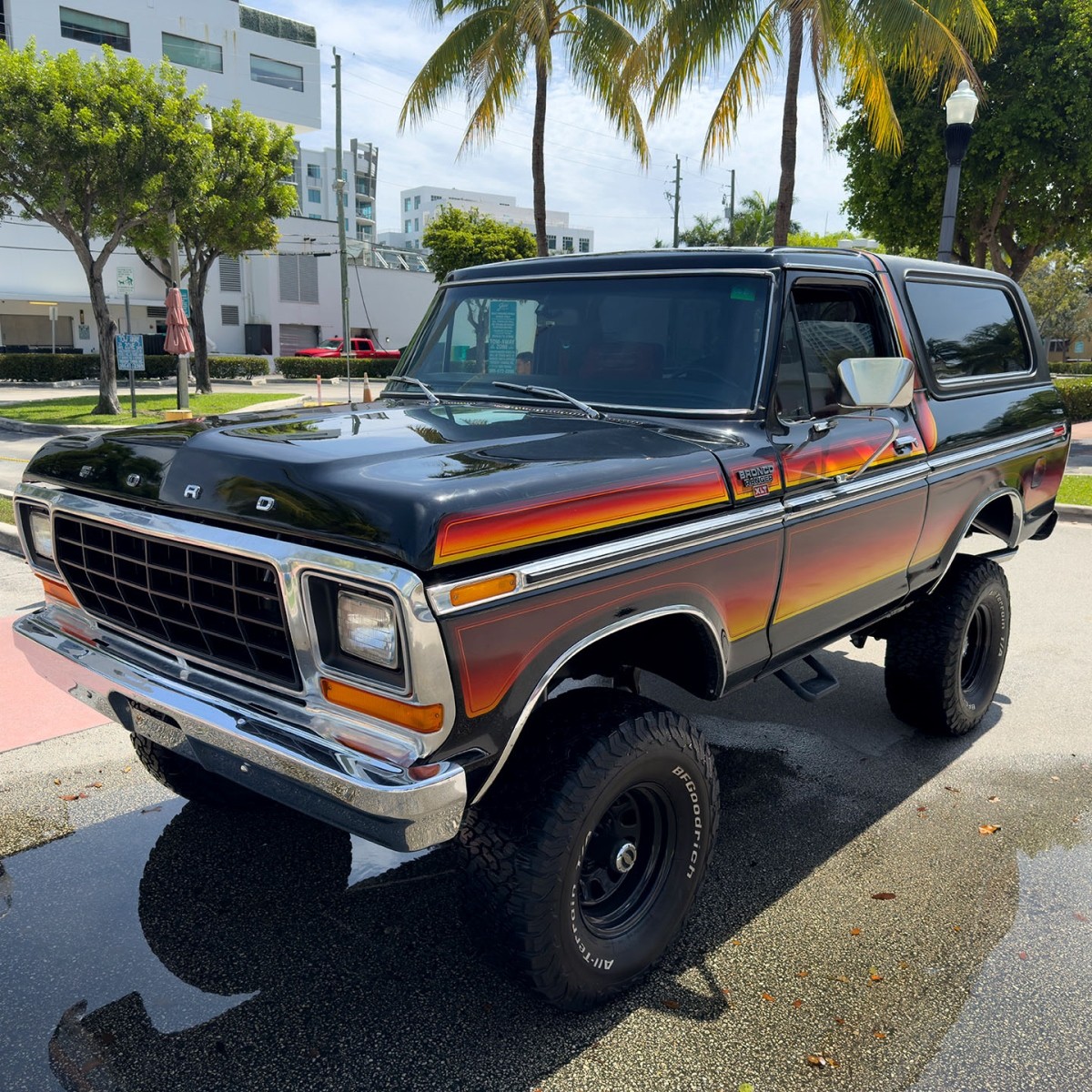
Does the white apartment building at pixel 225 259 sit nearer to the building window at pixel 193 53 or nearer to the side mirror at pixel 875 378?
the building window at pixel 193 53

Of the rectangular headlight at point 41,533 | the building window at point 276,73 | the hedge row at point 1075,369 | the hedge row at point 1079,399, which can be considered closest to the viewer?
the rectangular headlight at point 41,533

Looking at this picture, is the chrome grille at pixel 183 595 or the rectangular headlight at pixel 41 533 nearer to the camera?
the chrome grille at pixel 183 595

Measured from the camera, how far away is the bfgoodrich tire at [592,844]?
245cm

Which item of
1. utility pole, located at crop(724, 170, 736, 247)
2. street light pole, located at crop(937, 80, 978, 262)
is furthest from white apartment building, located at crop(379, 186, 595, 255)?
street light pole, located at crop(937, 80, 978, 262)

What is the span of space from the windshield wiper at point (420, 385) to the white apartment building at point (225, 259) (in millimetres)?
39773

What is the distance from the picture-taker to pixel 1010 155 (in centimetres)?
1614

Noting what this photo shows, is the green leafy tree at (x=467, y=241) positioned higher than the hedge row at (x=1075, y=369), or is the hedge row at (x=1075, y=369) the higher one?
the green leafy tree at (x=467, y=241)

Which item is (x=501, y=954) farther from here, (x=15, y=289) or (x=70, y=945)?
(x=15, y=289)

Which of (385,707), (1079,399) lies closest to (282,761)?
(385,707)

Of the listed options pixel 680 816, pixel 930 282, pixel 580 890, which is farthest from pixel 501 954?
pixel 930 282

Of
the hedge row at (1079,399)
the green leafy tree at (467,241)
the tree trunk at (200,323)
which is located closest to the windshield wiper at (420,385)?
the hedge row at (1079,399)

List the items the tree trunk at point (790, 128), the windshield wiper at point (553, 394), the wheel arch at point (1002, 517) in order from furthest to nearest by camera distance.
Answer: the tree trunk at point (790, 128) → the wheel arch at point (1002, 517) → the windshield wiper at point (553, 394)

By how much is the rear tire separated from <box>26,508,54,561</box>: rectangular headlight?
2.57ft

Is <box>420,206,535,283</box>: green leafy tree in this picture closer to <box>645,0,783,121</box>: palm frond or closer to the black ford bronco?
<box>645,0,783,121</box>: palm frond
